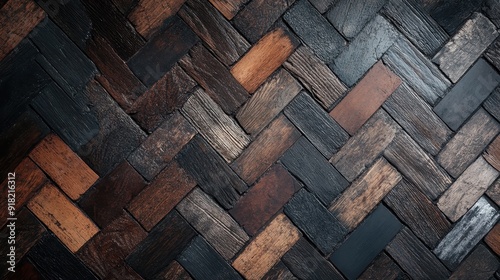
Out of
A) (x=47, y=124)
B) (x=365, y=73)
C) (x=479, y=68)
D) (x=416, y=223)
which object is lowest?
(x=416, y=223)

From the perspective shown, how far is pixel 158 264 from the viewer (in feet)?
5.75

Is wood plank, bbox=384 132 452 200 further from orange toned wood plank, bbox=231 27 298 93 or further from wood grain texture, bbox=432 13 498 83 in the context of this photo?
orange toned wood plank, bbox=231 27 298 93

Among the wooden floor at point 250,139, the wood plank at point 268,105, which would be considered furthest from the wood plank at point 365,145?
the wood plank at point 268,105

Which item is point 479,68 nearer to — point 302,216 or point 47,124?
point 302,216

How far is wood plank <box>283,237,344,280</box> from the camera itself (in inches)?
69.9

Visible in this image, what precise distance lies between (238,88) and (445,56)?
2.78 feet

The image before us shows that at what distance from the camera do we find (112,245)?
175 cm

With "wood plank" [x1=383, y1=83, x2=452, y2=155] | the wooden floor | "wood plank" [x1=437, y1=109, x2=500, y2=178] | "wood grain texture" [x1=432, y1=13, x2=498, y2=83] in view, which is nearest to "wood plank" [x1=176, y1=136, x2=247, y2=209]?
the wooden floor

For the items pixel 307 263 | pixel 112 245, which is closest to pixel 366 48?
pixel 307 263

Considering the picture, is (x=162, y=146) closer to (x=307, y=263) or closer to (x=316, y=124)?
(x=316, y=124)

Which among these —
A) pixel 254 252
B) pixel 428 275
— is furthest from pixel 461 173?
pixel 254 252

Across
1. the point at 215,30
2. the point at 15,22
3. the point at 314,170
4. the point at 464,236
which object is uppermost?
the point at 15,22

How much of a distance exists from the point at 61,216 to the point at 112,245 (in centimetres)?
22

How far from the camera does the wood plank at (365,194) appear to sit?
180cm
